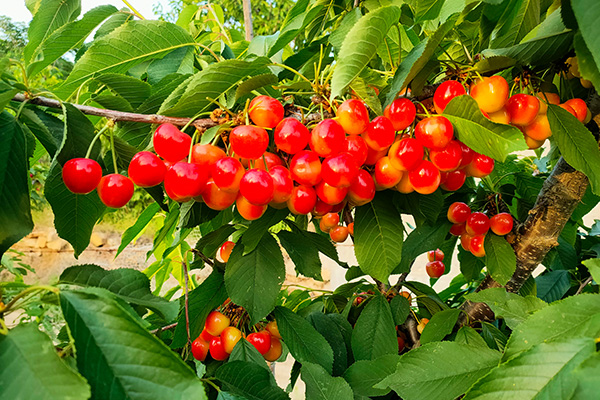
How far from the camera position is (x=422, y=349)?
393 millimetres

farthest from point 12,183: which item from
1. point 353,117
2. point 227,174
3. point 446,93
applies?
point 446,93

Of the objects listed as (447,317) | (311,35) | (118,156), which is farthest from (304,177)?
(311,35)

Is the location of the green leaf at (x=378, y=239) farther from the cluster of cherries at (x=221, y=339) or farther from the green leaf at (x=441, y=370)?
the cluster of cherries at (x=221, y=339)

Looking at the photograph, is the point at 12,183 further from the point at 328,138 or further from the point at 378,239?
the point at 378,239

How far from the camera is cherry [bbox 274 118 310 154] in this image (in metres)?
0.37

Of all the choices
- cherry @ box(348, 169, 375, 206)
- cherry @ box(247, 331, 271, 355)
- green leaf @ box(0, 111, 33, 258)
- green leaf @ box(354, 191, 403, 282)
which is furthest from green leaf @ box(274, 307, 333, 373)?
green leaf @ box(0, 111, 33, 258)

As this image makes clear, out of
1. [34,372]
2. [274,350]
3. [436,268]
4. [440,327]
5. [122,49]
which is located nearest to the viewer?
[34,372]

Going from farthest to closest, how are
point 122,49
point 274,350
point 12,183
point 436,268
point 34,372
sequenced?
1. point 436,268
2. point 274,350
3. point 122,49
4. point 12,183
5. point 34,372

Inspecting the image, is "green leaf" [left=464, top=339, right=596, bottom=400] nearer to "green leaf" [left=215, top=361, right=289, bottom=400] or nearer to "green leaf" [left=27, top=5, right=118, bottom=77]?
"green leaf" [left=215, top=361, right=289, bottom=400]

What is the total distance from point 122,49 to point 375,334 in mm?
514

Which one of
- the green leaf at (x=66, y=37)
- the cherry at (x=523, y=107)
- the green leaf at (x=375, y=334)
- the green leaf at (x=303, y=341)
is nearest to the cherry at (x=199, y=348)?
the green leaf at (x=303, y=341)

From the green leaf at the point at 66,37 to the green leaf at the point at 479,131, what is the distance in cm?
47

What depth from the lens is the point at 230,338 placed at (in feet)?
2.09

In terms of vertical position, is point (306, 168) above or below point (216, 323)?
above
